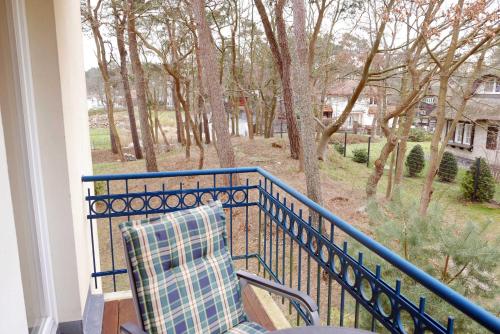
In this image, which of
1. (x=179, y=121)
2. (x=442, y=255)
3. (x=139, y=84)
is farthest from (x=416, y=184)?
(x=442, y=255)

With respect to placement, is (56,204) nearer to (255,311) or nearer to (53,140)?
(53,140)

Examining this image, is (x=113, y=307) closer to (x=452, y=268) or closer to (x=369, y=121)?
(x=452, y=268)

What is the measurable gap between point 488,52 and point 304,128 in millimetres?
5059

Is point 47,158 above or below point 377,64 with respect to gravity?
below

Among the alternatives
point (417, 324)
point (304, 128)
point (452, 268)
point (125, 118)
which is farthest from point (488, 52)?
point (125, 118)

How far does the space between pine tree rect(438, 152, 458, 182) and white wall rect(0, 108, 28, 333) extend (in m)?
13.3

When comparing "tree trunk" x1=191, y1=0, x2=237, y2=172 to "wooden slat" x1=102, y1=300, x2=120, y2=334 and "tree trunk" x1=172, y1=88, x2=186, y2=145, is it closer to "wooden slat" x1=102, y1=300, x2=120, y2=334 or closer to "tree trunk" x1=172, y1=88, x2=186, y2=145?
"wooden slat" x1=102, y1=300, x2=120, y2=334

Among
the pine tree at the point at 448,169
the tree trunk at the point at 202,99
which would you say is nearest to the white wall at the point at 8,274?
the tree trunk at the point at 202,99

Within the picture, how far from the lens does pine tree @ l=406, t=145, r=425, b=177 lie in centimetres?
1370

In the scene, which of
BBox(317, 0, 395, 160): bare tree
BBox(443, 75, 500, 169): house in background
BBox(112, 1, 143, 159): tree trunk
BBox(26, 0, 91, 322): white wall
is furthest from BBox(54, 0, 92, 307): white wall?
BBox(443, 75, 500, 169): house in background

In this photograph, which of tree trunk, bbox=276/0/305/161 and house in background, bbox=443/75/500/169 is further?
house in background, bbox=443/75/500/169

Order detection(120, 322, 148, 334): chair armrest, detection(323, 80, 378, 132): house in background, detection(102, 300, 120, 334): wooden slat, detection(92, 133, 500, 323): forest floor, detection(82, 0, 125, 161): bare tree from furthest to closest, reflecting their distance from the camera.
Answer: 1. detection(323, 80, 378, 132): house in background
2. detection(82, 0, 125, 161): bare tree
3. detection(92, 133, 500, 323): forest floor
4. detection(102, 300, 120, 334): wooden slat
5. detection(120, 322, 148, 334): chair armrest

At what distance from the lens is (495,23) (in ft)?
21.5

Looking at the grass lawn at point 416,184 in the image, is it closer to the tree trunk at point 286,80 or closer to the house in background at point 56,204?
the tree trunk at point 286,80
